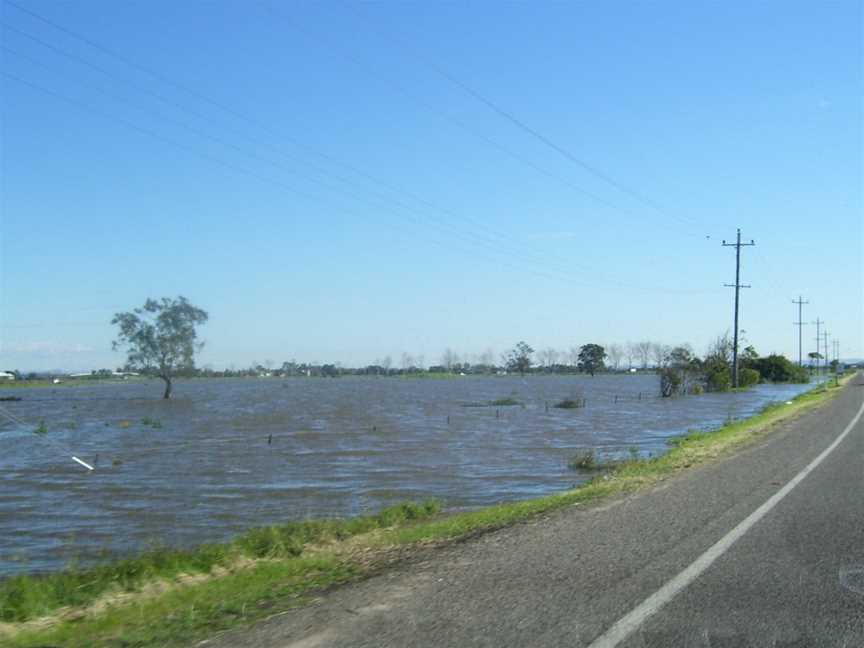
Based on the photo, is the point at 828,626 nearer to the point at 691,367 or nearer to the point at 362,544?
the point at 362,544

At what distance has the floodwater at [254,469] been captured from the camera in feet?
58.9

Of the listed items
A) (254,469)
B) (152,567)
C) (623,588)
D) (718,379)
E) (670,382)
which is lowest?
(254,469)

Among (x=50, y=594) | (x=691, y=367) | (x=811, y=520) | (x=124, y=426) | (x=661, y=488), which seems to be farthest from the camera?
(x=691, y=367)

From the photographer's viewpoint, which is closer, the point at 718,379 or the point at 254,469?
the point at 254,469

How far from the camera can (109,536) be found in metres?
17.0

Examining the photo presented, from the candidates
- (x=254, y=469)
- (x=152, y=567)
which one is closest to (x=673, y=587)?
(x=152, y=567)

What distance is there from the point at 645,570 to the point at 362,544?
446cm

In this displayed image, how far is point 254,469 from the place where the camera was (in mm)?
27438

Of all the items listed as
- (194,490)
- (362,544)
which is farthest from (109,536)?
(362,544)

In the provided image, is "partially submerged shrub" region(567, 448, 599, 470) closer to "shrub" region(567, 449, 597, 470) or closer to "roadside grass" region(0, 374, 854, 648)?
"shrub" region(567, 449, 597, 470)

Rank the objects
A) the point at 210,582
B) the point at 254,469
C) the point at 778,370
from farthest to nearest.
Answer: the point at 778,370 < the point at 254,469 < the point at 210,582

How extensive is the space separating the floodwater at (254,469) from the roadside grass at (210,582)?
8.59ft

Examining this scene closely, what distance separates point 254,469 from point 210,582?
17986mm

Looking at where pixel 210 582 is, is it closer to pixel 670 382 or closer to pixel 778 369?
pixel 670 382
